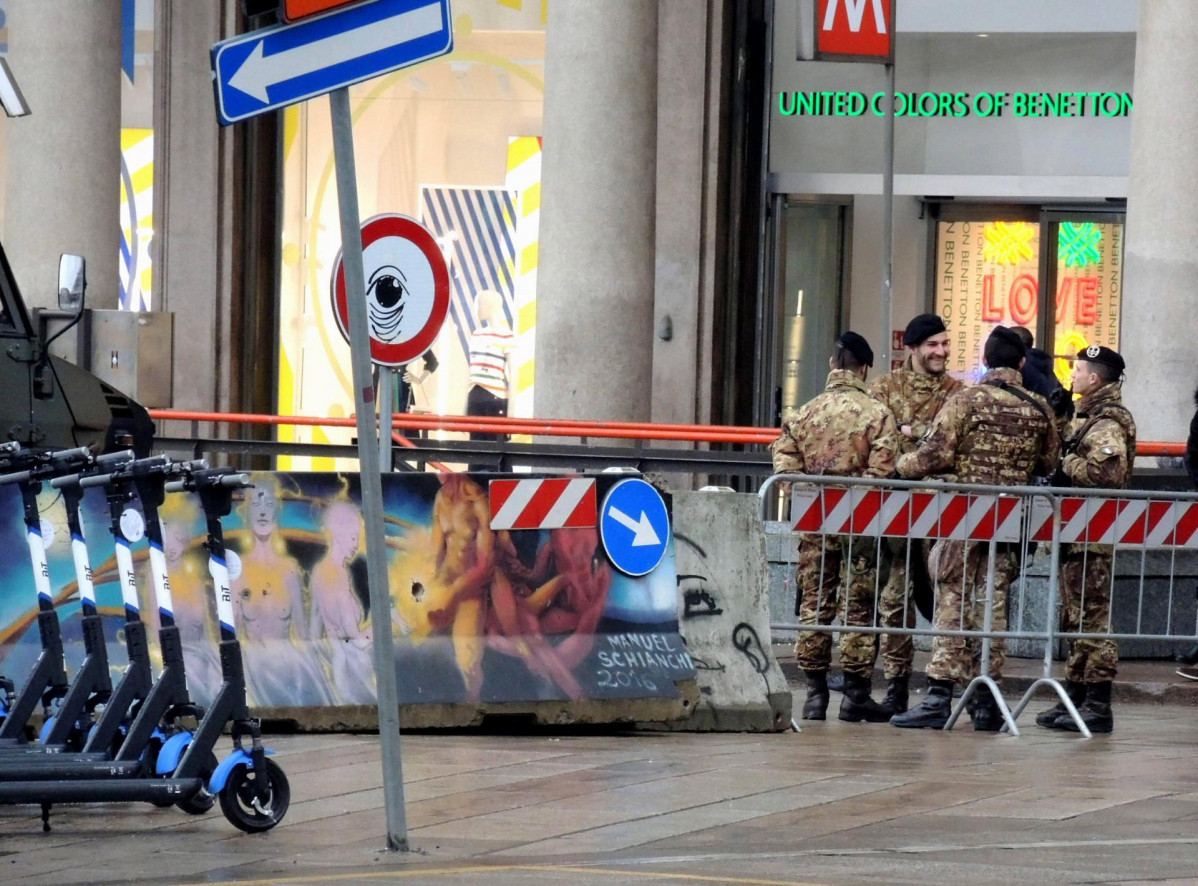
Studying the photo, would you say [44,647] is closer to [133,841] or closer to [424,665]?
[133,841]

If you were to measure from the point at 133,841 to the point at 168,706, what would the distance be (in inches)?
16.7

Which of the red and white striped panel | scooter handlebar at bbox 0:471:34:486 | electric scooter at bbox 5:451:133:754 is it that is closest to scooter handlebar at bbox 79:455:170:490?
electric scooter at bbox 5:451:133:754

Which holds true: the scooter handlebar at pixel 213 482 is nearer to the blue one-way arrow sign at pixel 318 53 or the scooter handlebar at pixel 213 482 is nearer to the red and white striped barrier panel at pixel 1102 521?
the blue one-way arrow sign at pixel 318 53

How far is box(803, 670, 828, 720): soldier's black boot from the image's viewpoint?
10.7 m

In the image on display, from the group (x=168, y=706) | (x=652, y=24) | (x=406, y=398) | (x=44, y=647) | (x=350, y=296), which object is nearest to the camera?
(x=350, y=296)

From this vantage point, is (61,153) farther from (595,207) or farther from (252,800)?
(252,800)

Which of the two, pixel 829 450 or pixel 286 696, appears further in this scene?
pixel 829 450

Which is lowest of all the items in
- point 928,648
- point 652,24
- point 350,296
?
point 928,648

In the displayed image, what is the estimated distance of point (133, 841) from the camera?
6.71 m

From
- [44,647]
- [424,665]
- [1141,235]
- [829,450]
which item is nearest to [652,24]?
[1141,235]

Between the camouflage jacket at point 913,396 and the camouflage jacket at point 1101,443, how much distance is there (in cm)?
68

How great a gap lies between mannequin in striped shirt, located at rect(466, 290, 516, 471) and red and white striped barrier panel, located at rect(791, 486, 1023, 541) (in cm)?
924

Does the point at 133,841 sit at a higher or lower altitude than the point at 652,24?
lower

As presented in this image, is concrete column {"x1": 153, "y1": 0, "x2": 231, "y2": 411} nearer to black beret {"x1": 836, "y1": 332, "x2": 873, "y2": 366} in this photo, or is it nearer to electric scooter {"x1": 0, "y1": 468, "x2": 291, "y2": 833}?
black beret {"x1": 836, "y1": 332, "x2": 873, "y2": 366}
